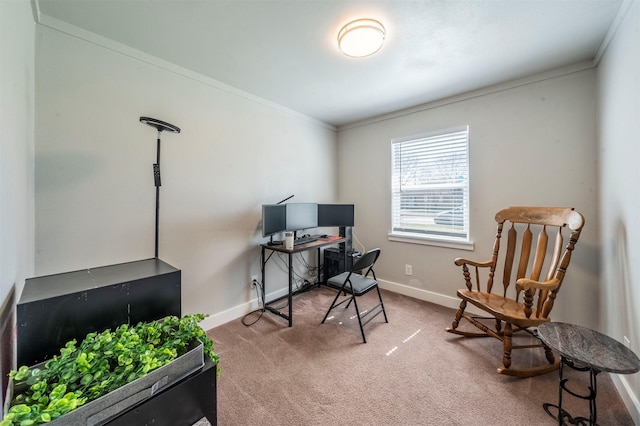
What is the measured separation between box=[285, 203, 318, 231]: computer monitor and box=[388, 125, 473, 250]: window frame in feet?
3.53

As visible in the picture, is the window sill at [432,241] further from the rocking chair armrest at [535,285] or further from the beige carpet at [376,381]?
the rocking chair armrest at [535,285]

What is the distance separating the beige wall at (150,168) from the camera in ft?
5.50

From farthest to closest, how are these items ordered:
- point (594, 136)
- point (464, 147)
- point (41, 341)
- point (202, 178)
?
1. point (464, 147)
2. point (202, 178)
3. point (594, 136)
4. point (41, 341)

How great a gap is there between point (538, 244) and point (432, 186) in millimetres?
1211

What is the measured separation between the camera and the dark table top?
1178 millimetres

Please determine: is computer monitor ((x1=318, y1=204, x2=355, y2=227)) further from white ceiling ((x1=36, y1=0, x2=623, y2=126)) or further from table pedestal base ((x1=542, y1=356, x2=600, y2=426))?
table pedestal base ((x1=542, y1=356, x2=600, y2=426))

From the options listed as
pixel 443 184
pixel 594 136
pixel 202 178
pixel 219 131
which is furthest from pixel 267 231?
pixel 594 136

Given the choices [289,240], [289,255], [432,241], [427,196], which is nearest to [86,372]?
[289,255]

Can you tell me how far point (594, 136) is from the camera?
214 centimetres

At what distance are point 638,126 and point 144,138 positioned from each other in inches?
130

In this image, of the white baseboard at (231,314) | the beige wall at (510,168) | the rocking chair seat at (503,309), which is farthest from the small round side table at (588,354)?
the white baseboard at (231,314)

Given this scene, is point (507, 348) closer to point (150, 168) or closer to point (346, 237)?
point (346, 237)

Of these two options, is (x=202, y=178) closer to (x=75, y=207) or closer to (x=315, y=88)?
(x=75, y=207)

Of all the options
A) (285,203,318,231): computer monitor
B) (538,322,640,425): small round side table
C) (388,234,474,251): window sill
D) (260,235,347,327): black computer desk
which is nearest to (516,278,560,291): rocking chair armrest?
(538,322,640,425): small round side table
